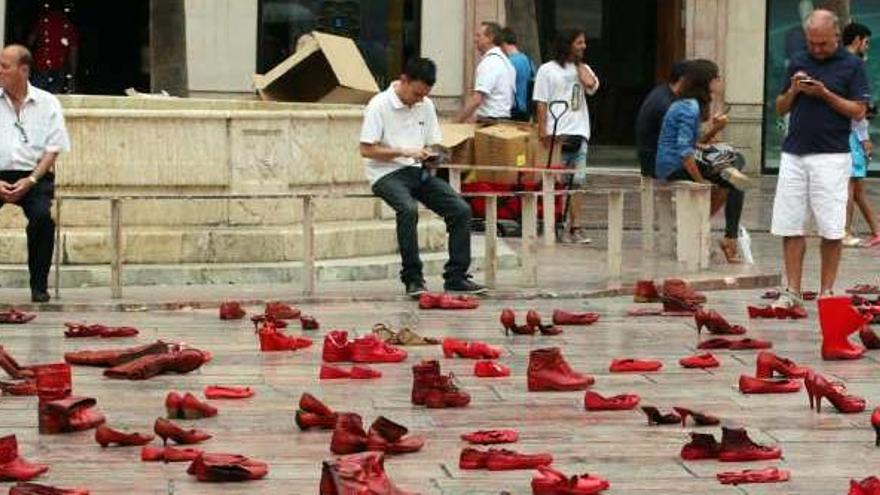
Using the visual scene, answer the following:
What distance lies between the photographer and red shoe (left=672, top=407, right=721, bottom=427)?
9.52 meters

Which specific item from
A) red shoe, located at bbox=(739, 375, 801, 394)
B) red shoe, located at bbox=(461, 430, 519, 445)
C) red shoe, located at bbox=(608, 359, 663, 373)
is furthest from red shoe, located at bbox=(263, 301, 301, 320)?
red shoe, located at bbox=(461, 430, 519, 445)

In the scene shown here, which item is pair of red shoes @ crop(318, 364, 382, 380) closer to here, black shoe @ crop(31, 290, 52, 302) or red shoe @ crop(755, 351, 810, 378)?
red shoe @ crop(755, 351, 810, 378)

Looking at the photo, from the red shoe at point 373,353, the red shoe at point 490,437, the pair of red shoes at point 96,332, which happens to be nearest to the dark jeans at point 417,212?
the pair of red shoes at point 96,332

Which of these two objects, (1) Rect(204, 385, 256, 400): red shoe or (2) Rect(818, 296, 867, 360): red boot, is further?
(2) Rect(818, 296, 867, 360): red boot

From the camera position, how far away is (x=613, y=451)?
8922mm

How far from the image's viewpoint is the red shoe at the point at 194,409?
9.67 m

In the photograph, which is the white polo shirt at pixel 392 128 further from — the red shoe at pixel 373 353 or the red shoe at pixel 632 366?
the red shoe at pixel 632 366

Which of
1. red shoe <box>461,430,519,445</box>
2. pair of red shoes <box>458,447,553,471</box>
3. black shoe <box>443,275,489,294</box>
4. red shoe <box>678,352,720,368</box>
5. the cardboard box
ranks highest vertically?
the cardboard box

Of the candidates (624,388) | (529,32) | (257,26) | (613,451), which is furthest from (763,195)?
(613,451)

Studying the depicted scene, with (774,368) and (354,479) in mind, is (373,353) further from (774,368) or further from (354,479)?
(354,479)

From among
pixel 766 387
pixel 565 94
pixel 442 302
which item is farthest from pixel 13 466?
pixel 565 94

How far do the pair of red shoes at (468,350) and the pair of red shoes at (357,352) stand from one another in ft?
0.75

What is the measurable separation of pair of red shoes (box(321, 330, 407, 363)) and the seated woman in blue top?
19.8 ft

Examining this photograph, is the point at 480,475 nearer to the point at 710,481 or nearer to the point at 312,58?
the point at 710,481
